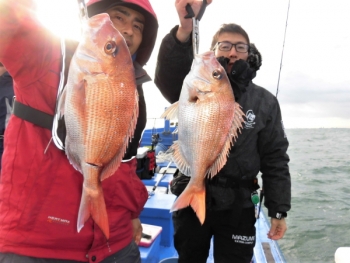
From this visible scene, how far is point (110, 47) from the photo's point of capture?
1209 millimetres

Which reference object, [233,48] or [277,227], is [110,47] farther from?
[277,227]

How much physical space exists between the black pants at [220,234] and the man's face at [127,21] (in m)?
1.53

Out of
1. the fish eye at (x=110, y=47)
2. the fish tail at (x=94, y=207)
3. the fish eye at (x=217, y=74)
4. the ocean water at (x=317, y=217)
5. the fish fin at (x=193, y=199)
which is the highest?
the fish eye at (x=110, y=47)

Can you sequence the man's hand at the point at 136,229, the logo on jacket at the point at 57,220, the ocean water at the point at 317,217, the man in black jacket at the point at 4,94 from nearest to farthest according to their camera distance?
the logo on jacket at the point at 57,220 → the man's hand at the point at 136,229 → the man in black jacket at the point at 4,94 → the ocean water at the point at 317,217

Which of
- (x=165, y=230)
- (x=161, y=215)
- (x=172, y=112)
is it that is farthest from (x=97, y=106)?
(x=165, y=230)

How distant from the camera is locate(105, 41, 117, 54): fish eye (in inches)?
47.3

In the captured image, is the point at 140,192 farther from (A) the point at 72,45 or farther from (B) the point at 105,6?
(B) the point at 105,6

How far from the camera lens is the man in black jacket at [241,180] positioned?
2439 mm

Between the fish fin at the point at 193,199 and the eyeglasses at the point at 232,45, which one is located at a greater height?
the eyeglasses at the point at 232,45

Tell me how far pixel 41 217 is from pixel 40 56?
0.84 metres

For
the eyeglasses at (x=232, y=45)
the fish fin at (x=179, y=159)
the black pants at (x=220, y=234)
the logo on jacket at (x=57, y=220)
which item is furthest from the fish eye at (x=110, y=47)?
the black pants at (x=220, y=234)

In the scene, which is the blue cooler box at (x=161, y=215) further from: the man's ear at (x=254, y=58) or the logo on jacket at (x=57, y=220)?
the logo on jacket at (x=57, y=220)

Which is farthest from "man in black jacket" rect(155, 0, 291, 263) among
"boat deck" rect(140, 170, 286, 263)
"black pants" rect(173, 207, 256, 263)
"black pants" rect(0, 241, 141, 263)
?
"boat deck" rect(140, 170, 286, 263)

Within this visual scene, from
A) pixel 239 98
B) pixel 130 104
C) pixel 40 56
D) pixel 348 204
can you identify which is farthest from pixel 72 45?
pixel 348 204
